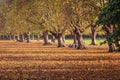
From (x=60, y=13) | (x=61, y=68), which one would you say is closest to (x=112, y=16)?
(x=61, y=68)

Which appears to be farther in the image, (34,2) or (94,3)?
(34,2)

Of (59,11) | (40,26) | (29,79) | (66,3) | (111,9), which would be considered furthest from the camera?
(40,26)

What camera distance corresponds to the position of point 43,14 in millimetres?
72812

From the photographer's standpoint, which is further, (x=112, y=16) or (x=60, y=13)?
(x=60, y=13)

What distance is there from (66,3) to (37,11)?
12008 mm

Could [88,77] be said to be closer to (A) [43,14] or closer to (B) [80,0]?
(B) [80,0]

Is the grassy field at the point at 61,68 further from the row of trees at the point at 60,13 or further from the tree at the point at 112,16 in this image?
the row of trees at the point at 60,13

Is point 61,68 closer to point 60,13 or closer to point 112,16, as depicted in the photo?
point 112,16

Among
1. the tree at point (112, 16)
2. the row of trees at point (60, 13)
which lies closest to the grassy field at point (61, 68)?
the tree at point (112, 16)

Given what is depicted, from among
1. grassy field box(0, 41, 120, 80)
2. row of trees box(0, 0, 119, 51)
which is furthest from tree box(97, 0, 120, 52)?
row of trees box(0, 0, 119, 51)

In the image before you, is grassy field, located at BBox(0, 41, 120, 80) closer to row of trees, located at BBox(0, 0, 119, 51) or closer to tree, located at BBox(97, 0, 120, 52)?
tree, located at BBox(97, 0, 120, 52)

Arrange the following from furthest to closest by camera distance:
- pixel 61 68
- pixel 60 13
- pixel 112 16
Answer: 1. pixel 60 13
2. pixel 61 68
3. pixel 112 16

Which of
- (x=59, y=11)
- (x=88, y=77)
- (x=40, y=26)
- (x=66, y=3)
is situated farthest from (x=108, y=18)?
(x=40, y=26)

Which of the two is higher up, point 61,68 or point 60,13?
point 60,13
